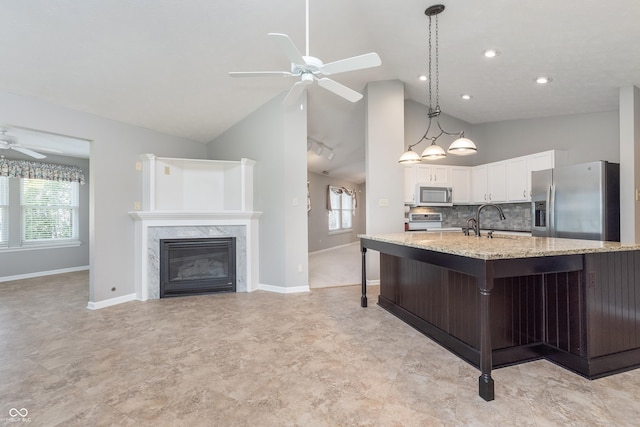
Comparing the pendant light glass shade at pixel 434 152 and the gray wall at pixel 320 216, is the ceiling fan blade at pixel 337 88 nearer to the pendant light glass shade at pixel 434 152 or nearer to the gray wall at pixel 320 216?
the pendant light glass shade at pixel 434 152

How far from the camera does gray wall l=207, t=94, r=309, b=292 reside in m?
4.70

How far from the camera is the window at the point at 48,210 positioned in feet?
19.9

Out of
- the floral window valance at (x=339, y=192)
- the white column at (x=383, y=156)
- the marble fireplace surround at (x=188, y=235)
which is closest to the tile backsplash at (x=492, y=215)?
the white column at (x=383, y=156)

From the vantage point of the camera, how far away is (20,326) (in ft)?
11.1

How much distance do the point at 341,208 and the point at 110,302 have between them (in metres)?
8.06

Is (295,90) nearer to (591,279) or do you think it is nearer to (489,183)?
(591,279)

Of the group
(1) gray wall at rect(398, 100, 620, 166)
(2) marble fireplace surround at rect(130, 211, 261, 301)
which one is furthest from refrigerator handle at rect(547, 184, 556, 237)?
(2) marble fireplace surround at rect(130, 211, 261, 301)

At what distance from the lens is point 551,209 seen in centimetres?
427

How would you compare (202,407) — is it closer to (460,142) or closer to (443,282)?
(443,282)

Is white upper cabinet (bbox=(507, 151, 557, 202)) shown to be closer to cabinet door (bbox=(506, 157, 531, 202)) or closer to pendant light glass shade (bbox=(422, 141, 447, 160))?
cabinet door (bbox=(506, 157, 531, 202))

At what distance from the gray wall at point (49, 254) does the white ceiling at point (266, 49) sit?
3430 mm

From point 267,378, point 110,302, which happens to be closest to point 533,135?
point 267,378

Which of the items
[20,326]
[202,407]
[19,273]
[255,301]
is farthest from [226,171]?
[19,273]

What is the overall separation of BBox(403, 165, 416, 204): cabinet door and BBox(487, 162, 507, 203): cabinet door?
54.8 inches
